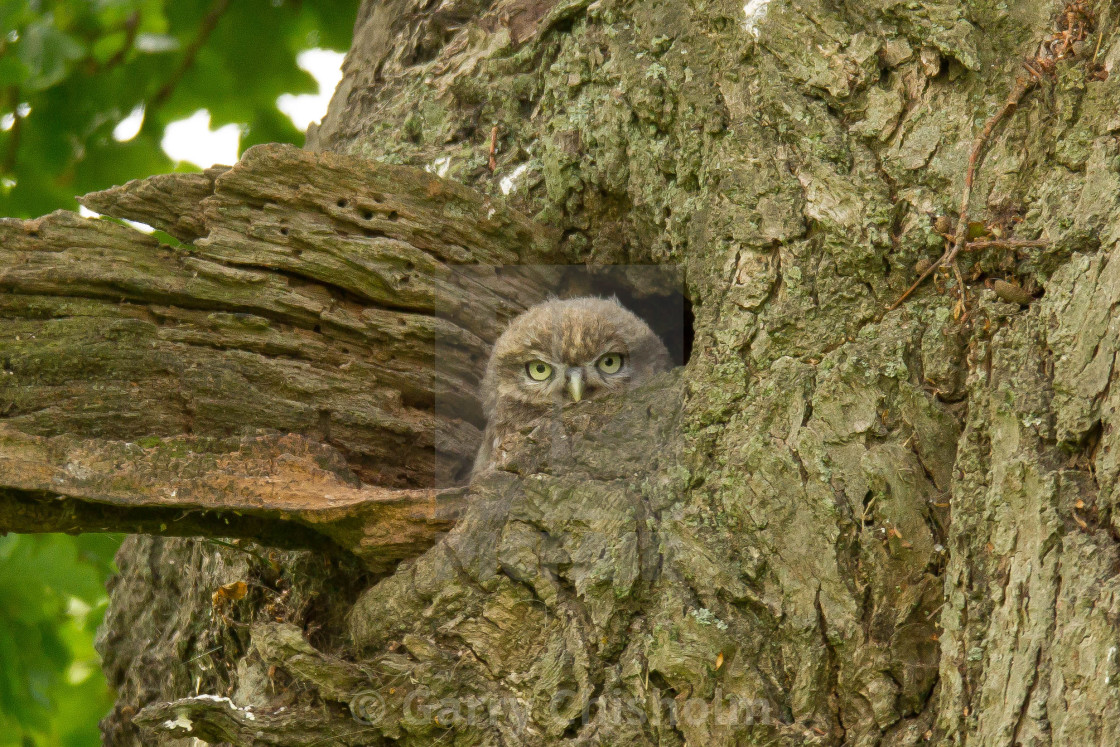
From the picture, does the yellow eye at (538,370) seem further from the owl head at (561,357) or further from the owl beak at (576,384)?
the owl beak at (576,384)

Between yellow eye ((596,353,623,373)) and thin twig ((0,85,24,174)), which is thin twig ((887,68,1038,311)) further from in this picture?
thin twig ((0,85,24,174))

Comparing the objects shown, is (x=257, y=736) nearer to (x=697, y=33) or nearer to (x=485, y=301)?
(x=485, y=301)

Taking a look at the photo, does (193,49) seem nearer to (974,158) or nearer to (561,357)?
(561,357)

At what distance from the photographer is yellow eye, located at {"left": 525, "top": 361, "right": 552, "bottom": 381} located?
4.29 m

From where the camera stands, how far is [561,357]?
4254 mm

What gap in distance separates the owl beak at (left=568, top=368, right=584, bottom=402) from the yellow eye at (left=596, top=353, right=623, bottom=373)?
16cm

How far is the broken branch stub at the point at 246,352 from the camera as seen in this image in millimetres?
2869

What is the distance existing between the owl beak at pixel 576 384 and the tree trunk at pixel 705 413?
679 millimetres

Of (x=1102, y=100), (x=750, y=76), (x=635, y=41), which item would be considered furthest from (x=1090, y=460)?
(x=635, y=41)

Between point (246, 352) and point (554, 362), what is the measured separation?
146cm

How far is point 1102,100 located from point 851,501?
117 centimetres

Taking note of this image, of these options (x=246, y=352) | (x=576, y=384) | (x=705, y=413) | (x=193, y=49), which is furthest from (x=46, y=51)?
(x=705, y=413)

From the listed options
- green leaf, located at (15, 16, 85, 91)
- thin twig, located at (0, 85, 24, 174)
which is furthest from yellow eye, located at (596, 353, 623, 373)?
thin twig, located at (0, 85, 24, 174)

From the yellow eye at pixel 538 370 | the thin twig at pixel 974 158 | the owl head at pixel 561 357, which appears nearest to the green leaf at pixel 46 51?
the owl head at pixel 561 357
